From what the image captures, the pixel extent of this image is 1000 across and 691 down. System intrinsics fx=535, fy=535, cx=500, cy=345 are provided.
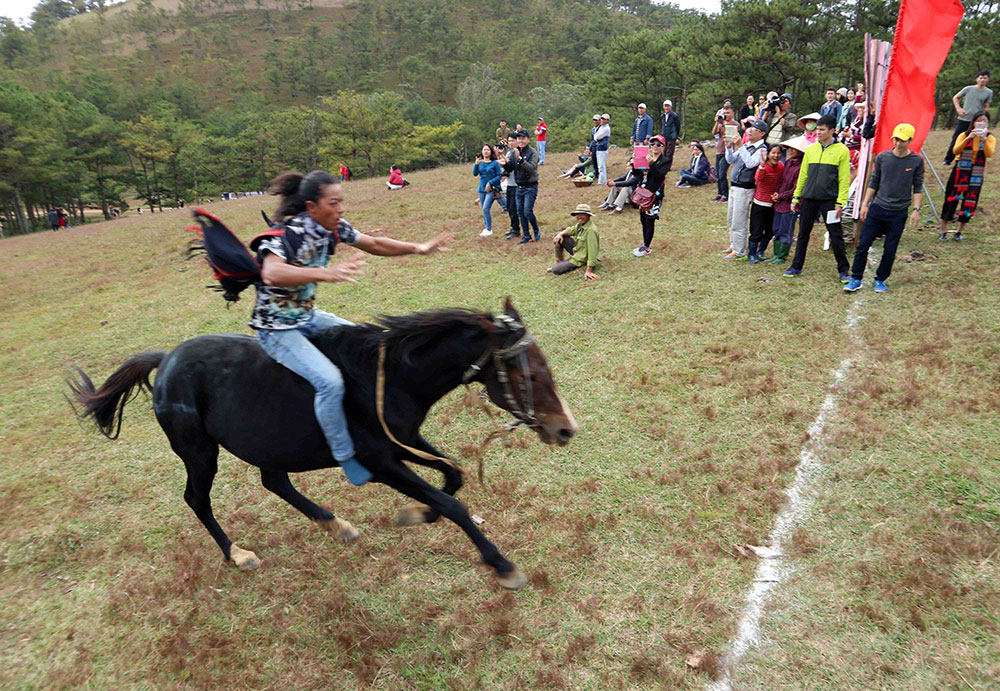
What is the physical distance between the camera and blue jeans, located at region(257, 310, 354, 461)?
3.65m

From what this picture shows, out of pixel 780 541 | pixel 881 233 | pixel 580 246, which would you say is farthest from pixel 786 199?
pixel 780 541

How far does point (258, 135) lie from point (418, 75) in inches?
2520

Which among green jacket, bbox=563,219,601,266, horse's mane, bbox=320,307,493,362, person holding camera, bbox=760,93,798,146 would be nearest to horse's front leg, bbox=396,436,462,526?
horse's mane, bbox=320,307,493,362

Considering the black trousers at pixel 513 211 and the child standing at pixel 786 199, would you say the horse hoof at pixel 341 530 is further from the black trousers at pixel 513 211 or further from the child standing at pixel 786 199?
the black trousers at pixel 513 211

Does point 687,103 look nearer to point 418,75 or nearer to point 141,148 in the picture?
Answer: point 141,148

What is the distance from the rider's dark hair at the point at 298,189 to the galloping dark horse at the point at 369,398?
35.1 inches

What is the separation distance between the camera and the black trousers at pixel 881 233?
24.3ft

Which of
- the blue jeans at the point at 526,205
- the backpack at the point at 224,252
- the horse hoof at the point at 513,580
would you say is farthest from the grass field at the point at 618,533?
the blue jeans at the point at 526,205

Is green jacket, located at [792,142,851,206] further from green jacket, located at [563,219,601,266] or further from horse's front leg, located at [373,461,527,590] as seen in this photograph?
horse's front leg, located at [373,461,527,590]

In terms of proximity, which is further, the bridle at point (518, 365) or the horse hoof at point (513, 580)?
the horse hoof at point (513, 580)

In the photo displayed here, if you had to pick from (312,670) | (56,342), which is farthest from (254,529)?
(56,342)

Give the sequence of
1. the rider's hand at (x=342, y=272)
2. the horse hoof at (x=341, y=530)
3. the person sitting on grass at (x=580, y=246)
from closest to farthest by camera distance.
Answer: the rider's hand at (x=342, y=272), the horse hoof at (x=341, y=530), the person sitting on grass at (x=580, y=246)

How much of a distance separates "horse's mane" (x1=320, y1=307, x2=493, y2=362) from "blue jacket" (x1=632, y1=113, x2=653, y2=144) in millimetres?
13544

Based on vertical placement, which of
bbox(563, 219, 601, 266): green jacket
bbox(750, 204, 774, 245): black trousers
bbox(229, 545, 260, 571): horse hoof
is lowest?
bbox(229, 545, 260, 571): horse hoof
